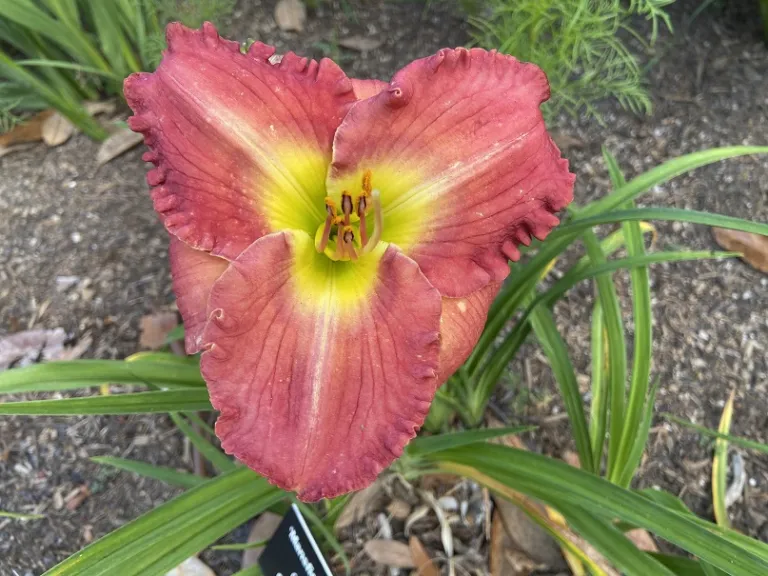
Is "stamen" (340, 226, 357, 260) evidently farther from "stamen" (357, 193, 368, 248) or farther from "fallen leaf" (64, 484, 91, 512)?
"fallen leaf" (64, 484, 91, 512)

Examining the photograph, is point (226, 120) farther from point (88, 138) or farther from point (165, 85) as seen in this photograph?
point (88, 138)

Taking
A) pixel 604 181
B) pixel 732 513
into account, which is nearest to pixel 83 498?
pixel 732 513

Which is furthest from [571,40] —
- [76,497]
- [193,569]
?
[76,497]

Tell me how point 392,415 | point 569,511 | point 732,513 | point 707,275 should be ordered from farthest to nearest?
point 707,275
point 732,513
point 569,511
point 392,415

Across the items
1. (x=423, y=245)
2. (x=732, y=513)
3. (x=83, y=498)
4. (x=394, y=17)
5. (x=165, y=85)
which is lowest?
(x=83, y=498)

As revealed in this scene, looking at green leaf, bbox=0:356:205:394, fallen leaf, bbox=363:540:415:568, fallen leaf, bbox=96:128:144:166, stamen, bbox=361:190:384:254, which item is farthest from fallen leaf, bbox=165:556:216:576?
fallen leaf, bbox=96:128:144:166

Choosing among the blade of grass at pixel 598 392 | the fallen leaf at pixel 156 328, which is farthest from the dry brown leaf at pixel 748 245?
the fallen leaf at pixel 156 328

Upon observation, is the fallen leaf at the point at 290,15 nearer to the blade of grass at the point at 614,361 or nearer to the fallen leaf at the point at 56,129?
the fallen leaf at the point at 56,129
